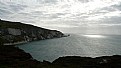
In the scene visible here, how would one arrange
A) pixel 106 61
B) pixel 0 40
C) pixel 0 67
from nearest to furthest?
pixel 0 67 → pixel 106 61 → pixel 0 40

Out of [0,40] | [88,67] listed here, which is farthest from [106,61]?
[0,40]

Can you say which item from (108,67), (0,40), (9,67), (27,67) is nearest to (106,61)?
(108,67)

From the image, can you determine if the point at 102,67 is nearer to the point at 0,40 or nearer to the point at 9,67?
the point at 9,67

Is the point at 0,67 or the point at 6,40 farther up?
the point at 0,67

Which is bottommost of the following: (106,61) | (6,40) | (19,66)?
(6,40)

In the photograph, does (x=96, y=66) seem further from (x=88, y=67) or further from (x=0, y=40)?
(x=0, y=40)

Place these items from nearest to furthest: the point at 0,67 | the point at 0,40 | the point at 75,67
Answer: the point at 0,67, the point at 75,67, the point at 0,40

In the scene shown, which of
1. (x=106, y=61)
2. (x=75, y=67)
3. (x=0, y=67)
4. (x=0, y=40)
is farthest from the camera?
Result: (x=0, y=40)

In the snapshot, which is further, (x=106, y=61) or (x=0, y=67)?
(x=106, y=61)

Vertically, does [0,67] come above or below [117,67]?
above
